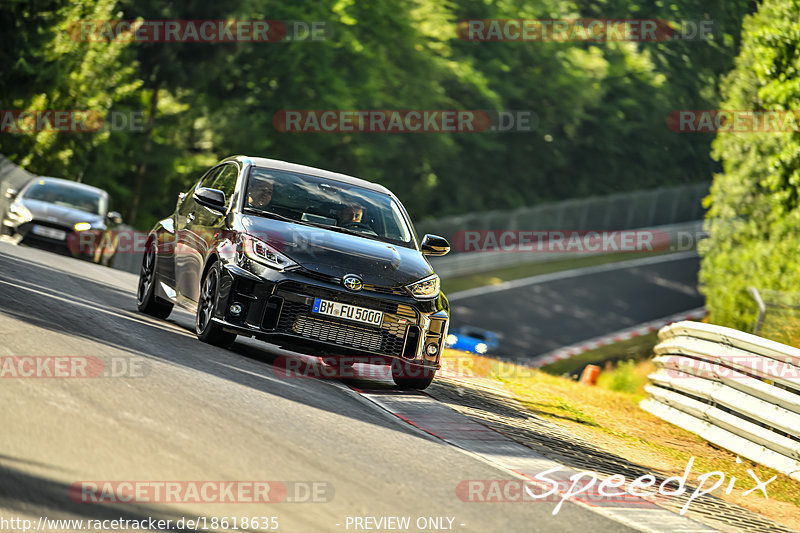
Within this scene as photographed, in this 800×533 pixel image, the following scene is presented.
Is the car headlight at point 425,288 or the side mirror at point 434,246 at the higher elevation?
the side mirror at point 434,246

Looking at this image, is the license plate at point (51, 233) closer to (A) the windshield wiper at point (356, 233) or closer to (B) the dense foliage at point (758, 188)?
(B) the dense foliage at point (758, 188)

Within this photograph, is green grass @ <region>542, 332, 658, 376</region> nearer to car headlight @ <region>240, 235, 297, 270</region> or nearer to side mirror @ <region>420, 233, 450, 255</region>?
side mirror @ <region>420, 233, 450, 255</region>

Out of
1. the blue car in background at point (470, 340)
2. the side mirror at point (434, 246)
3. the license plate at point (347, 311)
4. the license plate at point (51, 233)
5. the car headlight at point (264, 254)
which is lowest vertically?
the blue car in background at point (470, 340)

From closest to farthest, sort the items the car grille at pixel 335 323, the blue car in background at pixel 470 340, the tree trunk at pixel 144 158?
the car grille at pixel 335 323 → the blue car in background at pixel 470 340 → the tree trunk at pixel 144 158

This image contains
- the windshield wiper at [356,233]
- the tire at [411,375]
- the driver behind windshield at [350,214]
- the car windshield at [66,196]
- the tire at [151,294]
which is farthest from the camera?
the car windshield at [66,196]

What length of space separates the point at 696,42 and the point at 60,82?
67.6 ft

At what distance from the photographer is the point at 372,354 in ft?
32.8

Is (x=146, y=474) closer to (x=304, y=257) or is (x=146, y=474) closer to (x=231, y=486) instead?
(x=231, y=486)

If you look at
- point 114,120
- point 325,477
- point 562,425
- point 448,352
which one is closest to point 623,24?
point 114,120

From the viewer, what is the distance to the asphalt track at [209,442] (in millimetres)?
5613

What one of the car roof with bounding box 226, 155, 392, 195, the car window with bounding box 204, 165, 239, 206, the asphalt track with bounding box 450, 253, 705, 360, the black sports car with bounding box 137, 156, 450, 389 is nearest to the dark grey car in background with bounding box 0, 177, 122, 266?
the car window with bounding box 204, 165, 239, 206

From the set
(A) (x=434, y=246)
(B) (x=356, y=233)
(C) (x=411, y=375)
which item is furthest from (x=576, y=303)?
(C) (x=411, y=375)

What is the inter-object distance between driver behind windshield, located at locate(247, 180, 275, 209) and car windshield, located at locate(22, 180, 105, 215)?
48.0 ft

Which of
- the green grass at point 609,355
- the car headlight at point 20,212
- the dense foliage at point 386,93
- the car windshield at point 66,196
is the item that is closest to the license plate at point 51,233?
the car headlight at point 20,212
